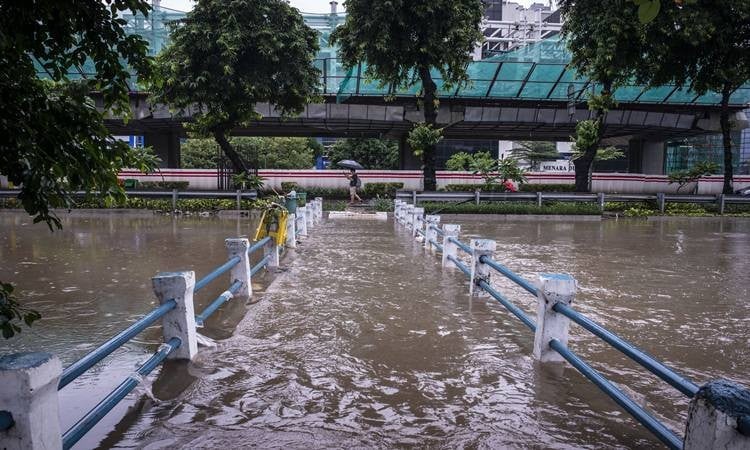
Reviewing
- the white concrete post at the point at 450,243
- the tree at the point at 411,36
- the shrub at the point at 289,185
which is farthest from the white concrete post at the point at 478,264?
the shrub at the point at 289,185

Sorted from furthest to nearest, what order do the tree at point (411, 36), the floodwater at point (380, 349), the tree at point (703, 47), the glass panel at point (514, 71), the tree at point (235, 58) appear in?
the glass panel at point (514, 71) < the tree at point (411, 36) < the tree at point (235, 58) < the tree at point (703, 47) < the floodwater at point (380, 349)

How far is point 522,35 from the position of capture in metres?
66.1

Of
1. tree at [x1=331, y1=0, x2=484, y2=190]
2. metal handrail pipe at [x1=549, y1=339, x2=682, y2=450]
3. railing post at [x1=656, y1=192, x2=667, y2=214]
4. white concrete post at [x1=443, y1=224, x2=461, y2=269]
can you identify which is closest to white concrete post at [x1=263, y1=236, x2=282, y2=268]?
white concrete post at [x1=443, y1=224, x2=461, y2=269]

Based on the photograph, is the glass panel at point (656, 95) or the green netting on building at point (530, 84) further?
the glass panel at point (656, 95)

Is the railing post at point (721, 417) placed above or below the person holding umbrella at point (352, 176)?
below

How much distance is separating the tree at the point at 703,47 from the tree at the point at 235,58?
44.9ft

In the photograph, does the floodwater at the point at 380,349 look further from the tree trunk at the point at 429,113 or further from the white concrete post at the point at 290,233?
the tree trunk at the point at 429,113

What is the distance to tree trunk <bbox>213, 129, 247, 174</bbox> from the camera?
23672 mm

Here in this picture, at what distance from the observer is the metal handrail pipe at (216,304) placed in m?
5.05

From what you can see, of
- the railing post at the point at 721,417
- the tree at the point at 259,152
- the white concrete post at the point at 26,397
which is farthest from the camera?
the tree at the point at 259,152

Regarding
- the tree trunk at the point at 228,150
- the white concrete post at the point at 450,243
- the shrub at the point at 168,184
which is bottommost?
the white concrete post at the point at 450,243

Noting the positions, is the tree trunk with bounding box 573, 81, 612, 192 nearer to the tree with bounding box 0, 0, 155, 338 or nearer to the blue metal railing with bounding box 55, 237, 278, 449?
the blue metal railing with bounding box 55, 237, 278, 449

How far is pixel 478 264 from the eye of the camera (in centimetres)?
757

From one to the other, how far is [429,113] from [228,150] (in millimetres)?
9236
